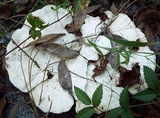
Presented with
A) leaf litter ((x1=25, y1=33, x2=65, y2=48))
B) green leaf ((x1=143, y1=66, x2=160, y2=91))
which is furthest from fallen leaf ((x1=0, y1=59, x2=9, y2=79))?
green leaf ((x1=143, y1=66, x2=160, y2=91))

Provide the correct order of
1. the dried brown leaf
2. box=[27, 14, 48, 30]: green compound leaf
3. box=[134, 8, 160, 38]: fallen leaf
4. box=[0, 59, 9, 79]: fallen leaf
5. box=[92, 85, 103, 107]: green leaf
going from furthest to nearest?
box=[134, 8, 160, 38]: fallen leaf < box=[0, 59, 9, 79]: fallen leaf < the dried brown leaf < box=[27, 14, 48, 30]: green compound leaf < box=[92, 85, 103, 107]: green leaf

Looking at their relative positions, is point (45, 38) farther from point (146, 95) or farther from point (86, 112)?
point (146, 95)

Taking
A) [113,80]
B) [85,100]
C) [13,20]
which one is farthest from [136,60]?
[13,20]

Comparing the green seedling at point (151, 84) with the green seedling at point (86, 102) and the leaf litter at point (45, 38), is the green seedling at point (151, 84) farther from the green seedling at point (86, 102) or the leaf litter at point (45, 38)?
the leaf litter at point (45, 38)

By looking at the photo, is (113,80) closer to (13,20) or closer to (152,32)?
(152,32)

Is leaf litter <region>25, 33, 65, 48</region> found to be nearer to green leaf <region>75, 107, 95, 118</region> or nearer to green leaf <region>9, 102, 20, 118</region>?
green leaf <region>9, 102, 20, 118</region>

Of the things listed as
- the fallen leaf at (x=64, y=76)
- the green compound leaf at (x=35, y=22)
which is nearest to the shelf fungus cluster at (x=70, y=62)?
the fallen leaf at (x=64, y=76)

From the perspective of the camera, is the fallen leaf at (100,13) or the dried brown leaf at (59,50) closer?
the dried brown leaf at (59,50)
